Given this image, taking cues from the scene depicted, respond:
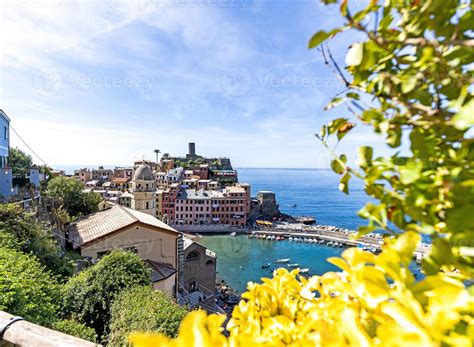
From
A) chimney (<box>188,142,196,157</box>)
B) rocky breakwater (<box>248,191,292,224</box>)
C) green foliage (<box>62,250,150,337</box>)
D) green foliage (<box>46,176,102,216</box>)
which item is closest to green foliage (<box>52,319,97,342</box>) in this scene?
green foliage (<box>62,250,150,337</box>)

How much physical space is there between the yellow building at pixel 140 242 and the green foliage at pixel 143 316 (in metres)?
4.45

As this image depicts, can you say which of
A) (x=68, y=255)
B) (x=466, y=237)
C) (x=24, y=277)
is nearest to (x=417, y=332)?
(x=466, y=237)

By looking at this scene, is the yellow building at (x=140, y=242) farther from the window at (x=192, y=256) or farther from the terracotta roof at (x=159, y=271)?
the window at (x=192, y=256)

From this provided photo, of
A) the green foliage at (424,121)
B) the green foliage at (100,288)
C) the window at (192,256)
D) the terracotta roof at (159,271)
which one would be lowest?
the window at (192,256)

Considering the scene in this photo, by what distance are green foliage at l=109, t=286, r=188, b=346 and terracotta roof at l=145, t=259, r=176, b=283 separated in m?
4.20

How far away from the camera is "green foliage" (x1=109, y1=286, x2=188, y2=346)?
20.7ft

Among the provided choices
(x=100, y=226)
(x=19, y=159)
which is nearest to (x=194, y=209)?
(x=19, y=159)

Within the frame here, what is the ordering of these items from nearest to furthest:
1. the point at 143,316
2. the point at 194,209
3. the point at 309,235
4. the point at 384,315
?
the point at 384,315 → the point at 143,316 → the point at 309,235 → the point at 194,209

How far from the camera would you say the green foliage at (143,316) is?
631 centimetres

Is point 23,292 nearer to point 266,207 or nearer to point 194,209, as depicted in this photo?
point 194,209

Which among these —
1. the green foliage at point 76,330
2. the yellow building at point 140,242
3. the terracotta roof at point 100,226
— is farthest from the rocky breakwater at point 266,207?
the green foliage at point 76,330

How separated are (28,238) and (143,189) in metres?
10.5

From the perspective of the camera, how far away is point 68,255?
1287 cm

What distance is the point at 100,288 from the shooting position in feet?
28.1
